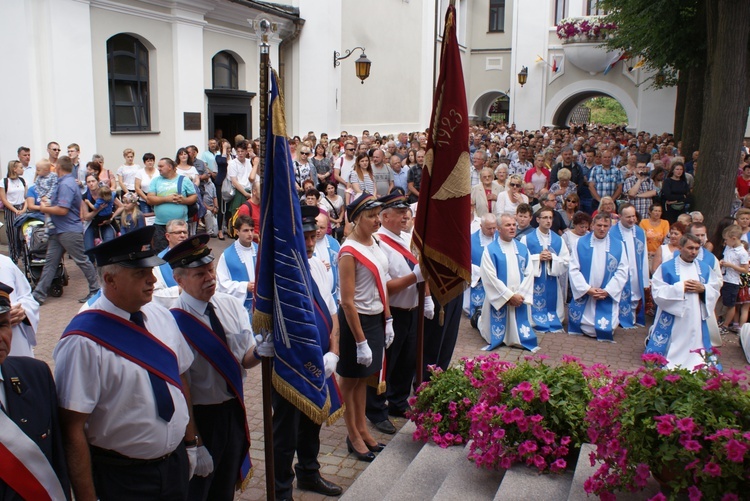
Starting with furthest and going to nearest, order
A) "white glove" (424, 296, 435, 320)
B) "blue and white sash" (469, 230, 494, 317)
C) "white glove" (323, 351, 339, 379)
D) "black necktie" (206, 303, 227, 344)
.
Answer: "blue and white sash" (469, 230, 494, 317), "white glove" (424, 296, 435, 320), "white glove" (323, 351, 339, 379), "black necktie" (206, 303, 227, 344)

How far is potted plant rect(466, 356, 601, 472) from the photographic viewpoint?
455 centimetres

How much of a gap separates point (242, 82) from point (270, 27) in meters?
15.9

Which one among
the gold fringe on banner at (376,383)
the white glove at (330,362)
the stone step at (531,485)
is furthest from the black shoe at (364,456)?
the stone step at (531,485)

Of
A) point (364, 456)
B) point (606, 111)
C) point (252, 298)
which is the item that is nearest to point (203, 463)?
point (364, 456)

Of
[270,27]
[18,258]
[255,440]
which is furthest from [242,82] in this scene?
[270,27]

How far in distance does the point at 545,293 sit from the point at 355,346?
16.3 ft

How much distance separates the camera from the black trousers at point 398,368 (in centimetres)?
639

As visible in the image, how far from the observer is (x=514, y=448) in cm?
464

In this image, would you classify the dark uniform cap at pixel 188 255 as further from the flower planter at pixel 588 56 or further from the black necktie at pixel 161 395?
the flower planter at pixel 588 56

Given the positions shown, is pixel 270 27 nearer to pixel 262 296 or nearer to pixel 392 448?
pixel 262 296

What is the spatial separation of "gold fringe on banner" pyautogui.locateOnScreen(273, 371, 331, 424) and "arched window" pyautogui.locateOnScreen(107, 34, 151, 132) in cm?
1254

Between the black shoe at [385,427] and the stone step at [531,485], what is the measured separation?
194 cm

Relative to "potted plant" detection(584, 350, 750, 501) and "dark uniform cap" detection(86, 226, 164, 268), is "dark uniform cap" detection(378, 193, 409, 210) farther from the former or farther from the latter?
"dark uniform cap" detection(86, 226, 164, 268)

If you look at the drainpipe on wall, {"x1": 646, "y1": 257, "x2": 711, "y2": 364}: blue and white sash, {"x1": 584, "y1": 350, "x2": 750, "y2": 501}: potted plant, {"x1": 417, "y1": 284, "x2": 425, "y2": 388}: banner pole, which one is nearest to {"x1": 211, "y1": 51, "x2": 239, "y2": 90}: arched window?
the drainpipe on wall
